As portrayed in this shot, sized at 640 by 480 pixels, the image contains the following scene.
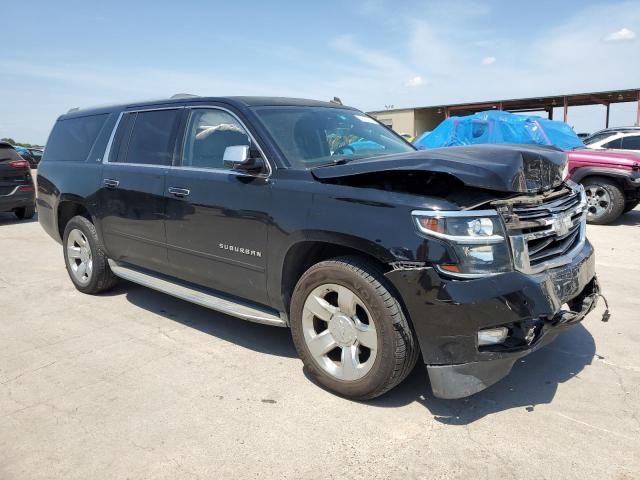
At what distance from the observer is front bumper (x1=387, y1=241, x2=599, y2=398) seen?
8.46 feet

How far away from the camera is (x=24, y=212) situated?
11.2 meters

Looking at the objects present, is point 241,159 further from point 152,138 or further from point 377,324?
point 152,138

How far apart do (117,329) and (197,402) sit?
163 cm

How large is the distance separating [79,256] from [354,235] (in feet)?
12.4

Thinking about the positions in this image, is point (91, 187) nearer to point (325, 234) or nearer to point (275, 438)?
point (325, 234)

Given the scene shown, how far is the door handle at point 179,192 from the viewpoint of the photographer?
392cm

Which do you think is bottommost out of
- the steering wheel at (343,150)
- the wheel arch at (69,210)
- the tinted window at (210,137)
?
the wheel arch at (69,210)

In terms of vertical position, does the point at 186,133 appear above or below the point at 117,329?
above

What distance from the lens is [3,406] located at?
3176 millimetres

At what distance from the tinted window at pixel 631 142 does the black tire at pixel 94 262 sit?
949 cm

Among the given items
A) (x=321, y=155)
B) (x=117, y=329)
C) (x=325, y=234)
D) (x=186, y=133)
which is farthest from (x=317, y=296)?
(x=117, y=329)

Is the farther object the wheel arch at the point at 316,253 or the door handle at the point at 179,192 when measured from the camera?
the door handle at the point at 179,192

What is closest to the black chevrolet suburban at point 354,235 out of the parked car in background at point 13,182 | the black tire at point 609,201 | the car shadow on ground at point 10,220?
the black tire at point 609,201

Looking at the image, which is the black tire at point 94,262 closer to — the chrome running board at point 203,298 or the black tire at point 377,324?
the chrome running board at point 203,298
